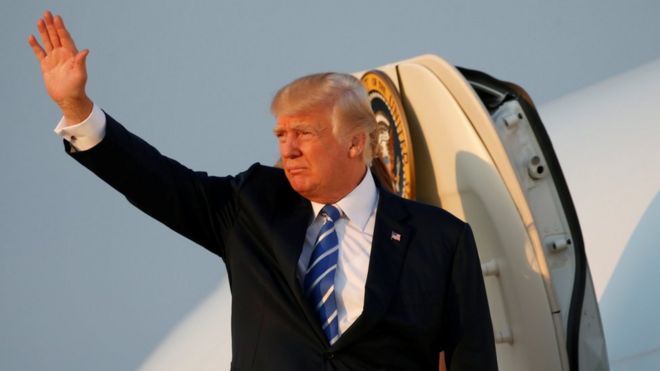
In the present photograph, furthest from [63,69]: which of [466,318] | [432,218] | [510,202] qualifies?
[510,202]

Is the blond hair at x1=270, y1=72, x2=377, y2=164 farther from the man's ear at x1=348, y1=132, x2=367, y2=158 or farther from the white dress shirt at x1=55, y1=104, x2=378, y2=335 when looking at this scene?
the white dress shirt at x1=55, y1=104, x2=378, y2=335

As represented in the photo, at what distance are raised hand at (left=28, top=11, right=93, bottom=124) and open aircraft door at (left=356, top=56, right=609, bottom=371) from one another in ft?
3.63

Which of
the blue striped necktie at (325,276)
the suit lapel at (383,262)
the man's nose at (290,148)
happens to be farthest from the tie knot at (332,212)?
the man's nose at (290,148)

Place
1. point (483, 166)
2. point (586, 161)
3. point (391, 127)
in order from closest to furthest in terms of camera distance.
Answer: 1. point (483, 166)
2. point (391, 127)
3. point (586, 161)

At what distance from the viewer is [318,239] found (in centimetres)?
371

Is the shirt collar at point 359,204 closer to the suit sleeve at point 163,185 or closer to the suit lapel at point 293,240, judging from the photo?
the suit lapel at point 293,240

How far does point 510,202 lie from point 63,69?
1.51 meters

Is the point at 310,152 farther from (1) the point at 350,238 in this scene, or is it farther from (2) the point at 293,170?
(1) the point at 350,238

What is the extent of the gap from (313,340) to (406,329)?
0.85ft

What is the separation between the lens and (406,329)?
11.9 feet

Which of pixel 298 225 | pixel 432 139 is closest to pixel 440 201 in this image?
pixel 432 139

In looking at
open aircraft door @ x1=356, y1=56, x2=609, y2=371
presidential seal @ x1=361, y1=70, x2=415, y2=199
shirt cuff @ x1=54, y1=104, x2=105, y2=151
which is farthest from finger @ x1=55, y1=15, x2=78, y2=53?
presidential seal @ x1=361, y1=70, x2=415, y2=199

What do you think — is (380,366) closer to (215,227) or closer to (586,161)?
(215,227)

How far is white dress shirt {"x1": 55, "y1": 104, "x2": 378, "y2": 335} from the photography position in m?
3.61
